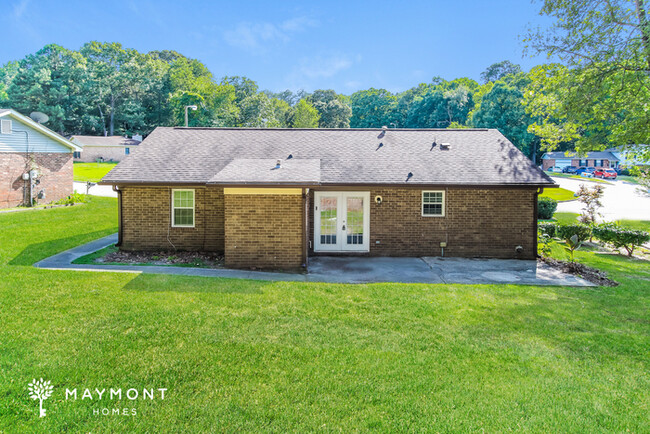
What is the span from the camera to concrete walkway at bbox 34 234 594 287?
32.0ft

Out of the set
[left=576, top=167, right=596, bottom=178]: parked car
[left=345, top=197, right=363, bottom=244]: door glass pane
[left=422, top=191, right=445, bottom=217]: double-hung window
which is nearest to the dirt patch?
[left=422, top=191, right=445, bottom=217]: double-hung window

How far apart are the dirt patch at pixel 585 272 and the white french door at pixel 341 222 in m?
5.77

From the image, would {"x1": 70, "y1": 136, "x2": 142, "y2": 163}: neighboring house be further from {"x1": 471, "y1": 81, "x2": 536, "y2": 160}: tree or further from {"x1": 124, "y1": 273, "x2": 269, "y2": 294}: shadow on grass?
{"x1": 124, "y1": 273, "x2": 269, "y2": 294}: shadow on grass

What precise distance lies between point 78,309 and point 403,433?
592 centimetres

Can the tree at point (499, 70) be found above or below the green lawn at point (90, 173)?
above

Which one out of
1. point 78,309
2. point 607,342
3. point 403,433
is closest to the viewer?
point 403,433

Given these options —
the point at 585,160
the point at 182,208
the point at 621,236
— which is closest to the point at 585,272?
the point at 621,236

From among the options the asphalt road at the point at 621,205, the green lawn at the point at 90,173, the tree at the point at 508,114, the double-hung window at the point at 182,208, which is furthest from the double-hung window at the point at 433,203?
the tree at the point at 508,114

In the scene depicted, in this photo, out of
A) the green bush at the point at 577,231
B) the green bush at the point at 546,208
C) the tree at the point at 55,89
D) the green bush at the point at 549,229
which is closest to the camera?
the green bush at the point at 577,231

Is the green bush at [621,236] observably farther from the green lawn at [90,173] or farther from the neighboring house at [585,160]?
the neighboring house at [585,160]

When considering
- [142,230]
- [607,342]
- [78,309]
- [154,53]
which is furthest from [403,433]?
[154,53]

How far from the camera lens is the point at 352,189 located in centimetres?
1241

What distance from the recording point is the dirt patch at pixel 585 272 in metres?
10.0

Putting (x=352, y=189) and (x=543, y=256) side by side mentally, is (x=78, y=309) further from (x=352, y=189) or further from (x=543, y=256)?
(x=543, y=256)
